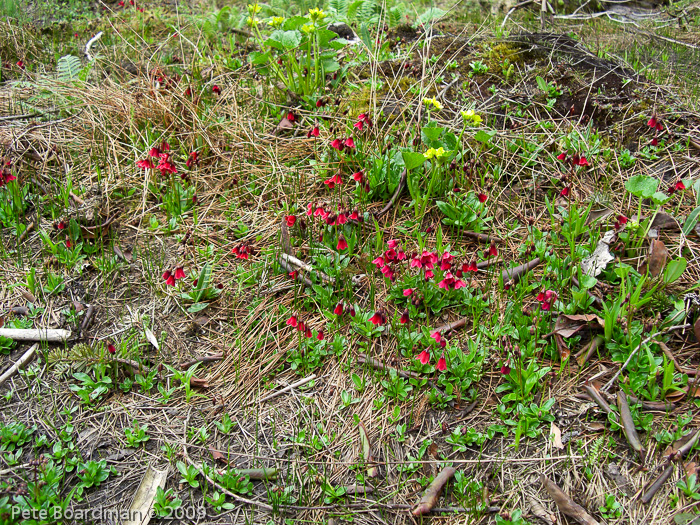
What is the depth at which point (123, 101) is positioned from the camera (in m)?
4.18

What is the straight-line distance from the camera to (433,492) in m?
2.14

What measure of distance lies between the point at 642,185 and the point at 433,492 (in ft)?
7.30

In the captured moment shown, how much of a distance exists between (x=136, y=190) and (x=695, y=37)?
571 cm

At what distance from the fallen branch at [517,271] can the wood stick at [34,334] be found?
250cm

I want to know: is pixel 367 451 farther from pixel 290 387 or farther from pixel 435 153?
pixel 435 153

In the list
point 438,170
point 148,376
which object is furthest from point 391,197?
point 148,376

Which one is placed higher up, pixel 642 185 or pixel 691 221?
pixel 642 185

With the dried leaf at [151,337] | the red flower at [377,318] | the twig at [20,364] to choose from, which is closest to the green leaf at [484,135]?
the red flower at [377,318]

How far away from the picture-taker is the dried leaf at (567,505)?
2.04 m

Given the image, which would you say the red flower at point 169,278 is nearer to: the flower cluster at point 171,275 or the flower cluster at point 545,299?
the flower cluster at point 171,275

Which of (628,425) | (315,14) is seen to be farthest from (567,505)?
(315,14)

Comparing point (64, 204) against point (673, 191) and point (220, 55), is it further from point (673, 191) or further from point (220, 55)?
point (673, 191)

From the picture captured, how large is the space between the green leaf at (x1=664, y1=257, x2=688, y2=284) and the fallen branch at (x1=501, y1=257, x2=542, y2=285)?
66 centimetres

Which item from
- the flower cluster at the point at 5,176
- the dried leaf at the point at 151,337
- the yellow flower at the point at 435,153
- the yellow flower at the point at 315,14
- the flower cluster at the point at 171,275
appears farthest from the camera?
the yellow flower at the point at 315,14
